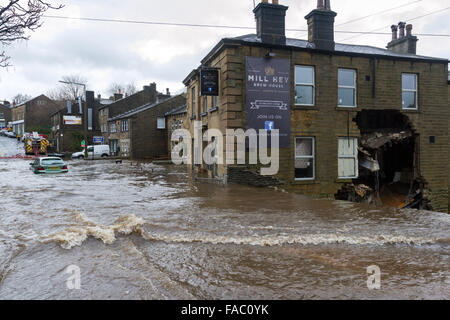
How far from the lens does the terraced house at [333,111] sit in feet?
46.6

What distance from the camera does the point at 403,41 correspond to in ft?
65.9

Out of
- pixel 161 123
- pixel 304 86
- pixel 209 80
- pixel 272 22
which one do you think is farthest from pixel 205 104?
pixel 161 123

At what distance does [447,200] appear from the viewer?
1664 cm

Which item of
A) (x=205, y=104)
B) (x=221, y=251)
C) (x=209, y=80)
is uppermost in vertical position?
(x=209, y=80)

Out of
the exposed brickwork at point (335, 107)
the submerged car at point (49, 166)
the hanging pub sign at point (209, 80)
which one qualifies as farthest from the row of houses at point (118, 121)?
the hanging pub sign at point (209, 80)

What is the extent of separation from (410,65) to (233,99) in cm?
910

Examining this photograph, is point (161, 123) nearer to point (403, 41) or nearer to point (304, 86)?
point (403, 41)

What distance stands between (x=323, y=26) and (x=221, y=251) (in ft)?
46.2

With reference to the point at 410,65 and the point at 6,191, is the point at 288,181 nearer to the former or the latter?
the point at 410,65

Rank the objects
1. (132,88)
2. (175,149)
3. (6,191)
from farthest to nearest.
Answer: (132,88)
(175,149)
(6,191)

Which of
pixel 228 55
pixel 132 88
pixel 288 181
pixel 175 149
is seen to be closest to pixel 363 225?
pixel 288 181

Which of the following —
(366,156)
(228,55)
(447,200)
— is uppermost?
(228,55)

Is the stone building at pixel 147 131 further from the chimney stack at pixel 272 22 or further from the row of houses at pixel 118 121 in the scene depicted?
the chimney stack at pixel 272 22

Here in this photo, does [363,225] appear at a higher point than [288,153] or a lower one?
lower
